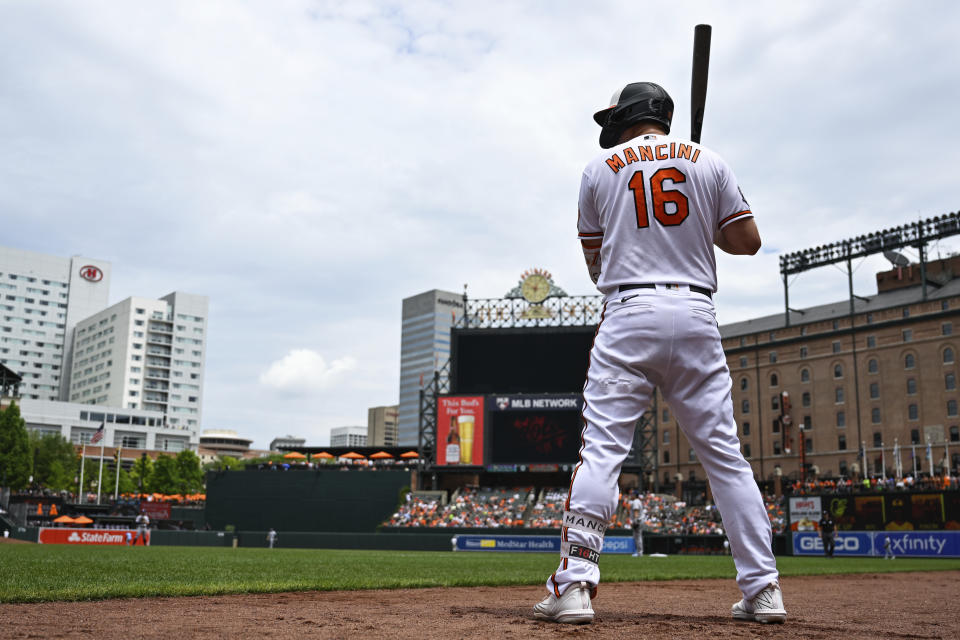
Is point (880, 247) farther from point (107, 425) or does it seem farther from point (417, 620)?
point (107, 425)

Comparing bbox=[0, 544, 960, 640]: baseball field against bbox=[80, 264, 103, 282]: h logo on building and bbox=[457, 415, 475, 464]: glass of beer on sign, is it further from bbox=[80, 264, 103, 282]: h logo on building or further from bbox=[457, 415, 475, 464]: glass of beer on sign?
bbox=[80, 264, 103, 282]: h logo on building

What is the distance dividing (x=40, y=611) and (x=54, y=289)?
155191mm

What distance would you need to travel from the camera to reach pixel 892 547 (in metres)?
27.7

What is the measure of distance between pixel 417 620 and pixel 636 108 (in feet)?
10.00

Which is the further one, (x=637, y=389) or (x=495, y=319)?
(x=495, y=319)

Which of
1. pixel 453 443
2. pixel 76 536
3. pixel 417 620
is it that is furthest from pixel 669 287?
pixel 453 443

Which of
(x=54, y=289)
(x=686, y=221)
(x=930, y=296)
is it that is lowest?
(x=686, y=221)

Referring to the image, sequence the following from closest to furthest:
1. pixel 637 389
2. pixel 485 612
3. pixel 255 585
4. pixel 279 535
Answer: pixel 637 389 < pixel 485 612 < pixel 255 585 < pixel 279 535

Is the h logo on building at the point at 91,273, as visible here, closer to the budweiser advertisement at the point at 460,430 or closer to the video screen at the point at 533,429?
the budweiser advertisement at the point at 460,430

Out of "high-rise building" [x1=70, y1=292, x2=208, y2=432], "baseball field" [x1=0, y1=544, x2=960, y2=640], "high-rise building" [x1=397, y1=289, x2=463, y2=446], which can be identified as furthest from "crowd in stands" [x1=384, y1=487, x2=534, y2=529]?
"high-rise building" [x1=397, y1=289, x2=463, y2=446]

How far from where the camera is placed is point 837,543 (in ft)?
96.6

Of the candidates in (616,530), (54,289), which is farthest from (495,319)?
(54,289)

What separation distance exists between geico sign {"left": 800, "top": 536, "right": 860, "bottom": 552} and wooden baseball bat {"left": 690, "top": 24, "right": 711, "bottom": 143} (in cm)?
2802

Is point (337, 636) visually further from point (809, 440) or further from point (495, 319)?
point (809, 440)
